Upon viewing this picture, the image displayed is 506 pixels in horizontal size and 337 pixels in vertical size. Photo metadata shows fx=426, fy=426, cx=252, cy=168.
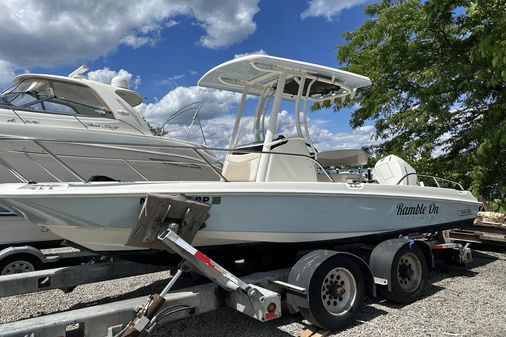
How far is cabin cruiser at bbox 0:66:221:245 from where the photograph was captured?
20.7 feet

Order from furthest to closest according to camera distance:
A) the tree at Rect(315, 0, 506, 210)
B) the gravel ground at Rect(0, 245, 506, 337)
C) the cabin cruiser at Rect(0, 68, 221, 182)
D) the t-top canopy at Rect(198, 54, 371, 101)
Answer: the tree at Rect(315, 0, 506, 210), the cabin cruiser at Rect(0, 68, 221, 182), the t-top canopy at Rect(198, 54, 371, 101), the gravel ground at Rect(0, 245, 506, 337)

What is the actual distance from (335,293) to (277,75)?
2721mm

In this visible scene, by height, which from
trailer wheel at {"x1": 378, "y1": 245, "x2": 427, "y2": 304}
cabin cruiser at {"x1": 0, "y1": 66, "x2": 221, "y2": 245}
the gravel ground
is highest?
cabin cruiser at {"x1": 0, "y1": 66, "x2": 221, "y2": 245}

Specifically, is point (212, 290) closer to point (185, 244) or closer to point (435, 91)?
point (185, 244)

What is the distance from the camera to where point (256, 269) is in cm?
533

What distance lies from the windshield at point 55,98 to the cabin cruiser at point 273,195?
2933 millimetres

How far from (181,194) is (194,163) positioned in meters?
3.96

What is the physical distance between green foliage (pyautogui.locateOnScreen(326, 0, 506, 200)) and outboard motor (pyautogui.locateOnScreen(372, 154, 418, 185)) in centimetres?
284

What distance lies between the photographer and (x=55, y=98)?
7.45m

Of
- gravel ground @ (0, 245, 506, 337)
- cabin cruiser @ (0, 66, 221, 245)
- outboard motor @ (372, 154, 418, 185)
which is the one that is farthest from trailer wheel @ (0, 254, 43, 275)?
outboard motor @ (372, 154, 418, 185)

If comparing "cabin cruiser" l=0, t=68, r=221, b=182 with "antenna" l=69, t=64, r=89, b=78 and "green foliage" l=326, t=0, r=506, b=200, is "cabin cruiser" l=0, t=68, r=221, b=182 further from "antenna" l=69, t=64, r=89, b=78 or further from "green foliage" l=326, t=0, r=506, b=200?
"green foliage" l=326, t=0, r=506, b=200

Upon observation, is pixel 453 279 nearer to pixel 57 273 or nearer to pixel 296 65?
pixel 296 65

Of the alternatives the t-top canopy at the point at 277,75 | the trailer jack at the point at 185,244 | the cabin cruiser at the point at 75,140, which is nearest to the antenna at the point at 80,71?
the cabin cruiser at the point at 75,140

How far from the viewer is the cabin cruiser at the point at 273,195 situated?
3.69 m
